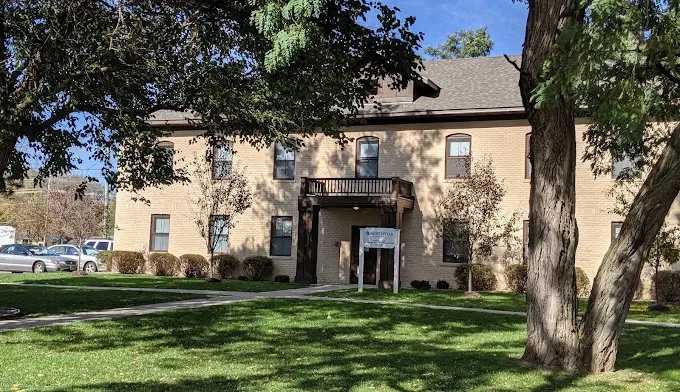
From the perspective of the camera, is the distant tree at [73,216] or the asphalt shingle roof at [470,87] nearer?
the asphalt shingle roof at [470,87]

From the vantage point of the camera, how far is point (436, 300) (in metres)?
19.8

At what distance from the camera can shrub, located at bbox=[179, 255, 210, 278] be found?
30.9 meters

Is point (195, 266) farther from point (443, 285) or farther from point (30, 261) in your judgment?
point (443, 285)

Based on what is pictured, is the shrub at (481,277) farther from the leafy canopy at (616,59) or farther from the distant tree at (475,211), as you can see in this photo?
the leafy canopy at (616,59)

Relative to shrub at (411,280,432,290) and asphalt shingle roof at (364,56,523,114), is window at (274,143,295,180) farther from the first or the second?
shrub at (411,280,432,290)

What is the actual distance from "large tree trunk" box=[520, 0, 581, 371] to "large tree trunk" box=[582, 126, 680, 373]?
0.25 metres

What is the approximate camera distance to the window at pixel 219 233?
27.2 m

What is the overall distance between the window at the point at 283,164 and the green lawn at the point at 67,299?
11.5 meters

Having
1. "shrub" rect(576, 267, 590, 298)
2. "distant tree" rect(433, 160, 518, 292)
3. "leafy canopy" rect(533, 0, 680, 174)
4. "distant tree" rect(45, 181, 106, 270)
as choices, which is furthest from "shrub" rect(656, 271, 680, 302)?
"distant tree" rect(45, 181, 106, 270)

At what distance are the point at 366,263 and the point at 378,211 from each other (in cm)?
223

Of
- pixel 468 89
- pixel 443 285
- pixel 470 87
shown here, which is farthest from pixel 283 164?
pixel 443 285

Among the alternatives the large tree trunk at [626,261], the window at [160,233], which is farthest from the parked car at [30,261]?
the large tree trunk at [626,261]

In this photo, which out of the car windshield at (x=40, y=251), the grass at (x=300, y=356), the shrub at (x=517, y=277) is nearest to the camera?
the grass at (x=300, y=356)

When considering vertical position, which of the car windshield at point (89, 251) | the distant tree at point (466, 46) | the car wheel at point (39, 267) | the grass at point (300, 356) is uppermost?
the distant tree at point (466, 46)
